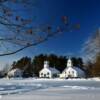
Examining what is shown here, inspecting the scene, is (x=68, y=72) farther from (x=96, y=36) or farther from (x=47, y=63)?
(x=96, y=36)

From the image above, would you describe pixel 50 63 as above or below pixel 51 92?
above

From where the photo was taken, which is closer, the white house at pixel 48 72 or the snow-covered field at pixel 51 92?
the snow-covered field at pixel 51 92

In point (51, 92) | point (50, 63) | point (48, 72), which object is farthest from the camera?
point (50, 63)

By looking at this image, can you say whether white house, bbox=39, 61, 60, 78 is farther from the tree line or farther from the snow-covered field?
the snow-covered field

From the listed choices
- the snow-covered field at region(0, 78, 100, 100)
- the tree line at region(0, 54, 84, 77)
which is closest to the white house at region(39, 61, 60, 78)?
the tree line at region(0, 54, 84, 77)

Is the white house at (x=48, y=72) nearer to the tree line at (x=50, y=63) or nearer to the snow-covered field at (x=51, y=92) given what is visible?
the tree line at (x=50, y=63)

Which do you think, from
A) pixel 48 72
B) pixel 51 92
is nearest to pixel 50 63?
pixel 48 72

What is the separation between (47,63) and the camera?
313 feet

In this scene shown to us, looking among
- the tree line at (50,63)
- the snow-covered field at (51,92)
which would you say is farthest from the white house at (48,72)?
the snow-covered field at (51,92)

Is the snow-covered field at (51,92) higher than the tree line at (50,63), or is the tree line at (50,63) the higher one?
the tree line at (50,63)

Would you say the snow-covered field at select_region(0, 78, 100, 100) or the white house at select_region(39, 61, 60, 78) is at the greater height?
the white house at select_region(39, 61, 60, 78)

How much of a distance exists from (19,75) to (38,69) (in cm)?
639

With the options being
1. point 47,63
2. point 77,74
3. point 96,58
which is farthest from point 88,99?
point 47,63

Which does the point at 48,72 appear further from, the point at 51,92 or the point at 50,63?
the point at 51,92
